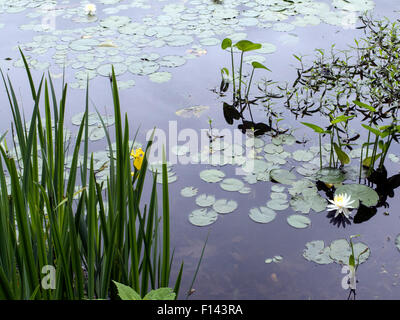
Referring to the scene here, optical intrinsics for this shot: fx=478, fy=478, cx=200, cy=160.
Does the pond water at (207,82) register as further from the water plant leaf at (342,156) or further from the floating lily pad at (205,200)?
the water plant leaf at (342,156)

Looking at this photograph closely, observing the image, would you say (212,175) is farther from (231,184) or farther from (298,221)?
(298,221)

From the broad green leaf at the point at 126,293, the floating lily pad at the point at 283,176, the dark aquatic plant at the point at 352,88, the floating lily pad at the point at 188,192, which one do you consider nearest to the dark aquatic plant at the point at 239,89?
the dark aquatic plant at the point at 352,88

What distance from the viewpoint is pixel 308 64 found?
126 inches

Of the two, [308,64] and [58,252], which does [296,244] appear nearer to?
[58,252]

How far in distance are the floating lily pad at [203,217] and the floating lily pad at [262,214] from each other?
0.17m

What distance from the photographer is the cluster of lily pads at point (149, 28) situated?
3.37m

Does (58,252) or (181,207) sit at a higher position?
(58,252)

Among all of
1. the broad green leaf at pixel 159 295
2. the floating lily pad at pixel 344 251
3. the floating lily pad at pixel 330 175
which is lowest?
the floating lily pad at pixel 344 251

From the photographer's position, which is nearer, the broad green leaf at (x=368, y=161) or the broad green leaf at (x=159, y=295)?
the broad green leaf at (x=159, y=295)

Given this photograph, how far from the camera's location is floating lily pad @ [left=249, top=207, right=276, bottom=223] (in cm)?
211

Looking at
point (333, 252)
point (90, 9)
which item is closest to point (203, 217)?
point (333, 252)

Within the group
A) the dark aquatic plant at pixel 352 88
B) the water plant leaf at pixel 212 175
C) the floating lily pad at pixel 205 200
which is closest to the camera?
the floating lily pad at pixel 205 200
